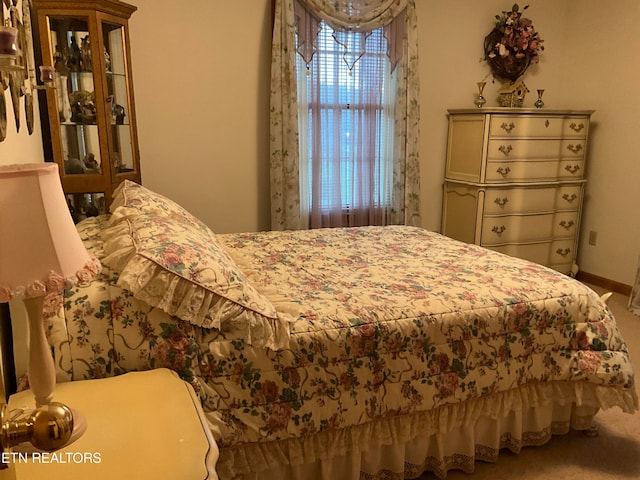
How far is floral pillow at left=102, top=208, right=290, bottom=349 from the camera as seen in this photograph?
1.45m

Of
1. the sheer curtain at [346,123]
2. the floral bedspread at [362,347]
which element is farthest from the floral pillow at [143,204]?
the sheer curtain at [346,123]

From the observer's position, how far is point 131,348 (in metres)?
1.46

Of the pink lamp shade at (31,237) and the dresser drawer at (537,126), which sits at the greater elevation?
the dresser drawer at (537,126)

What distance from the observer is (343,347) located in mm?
1666

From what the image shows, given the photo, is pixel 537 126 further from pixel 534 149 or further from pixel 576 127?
pixel 576 127

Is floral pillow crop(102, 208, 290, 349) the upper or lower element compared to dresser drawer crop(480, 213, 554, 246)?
upper

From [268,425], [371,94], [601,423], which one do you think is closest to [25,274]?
[268,425]

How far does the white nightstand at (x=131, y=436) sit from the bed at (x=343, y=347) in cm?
18

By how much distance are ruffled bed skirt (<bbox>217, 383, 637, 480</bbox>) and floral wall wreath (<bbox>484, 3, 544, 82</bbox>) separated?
2.93 m

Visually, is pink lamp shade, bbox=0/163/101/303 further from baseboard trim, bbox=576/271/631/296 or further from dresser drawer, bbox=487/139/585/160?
baseboard trim, bbox=576/271/631/296

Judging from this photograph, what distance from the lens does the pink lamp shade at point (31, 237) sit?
2.61 feet

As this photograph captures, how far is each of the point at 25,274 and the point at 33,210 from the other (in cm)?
10

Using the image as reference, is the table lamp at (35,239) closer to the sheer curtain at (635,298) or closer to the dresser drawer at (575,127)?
the sheer curtain at (635,298)

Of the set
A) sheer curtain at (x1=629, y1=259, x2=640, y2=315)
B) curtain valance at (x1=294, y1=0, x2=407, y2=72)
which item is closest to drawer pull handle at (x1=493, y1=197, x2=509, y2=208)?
sheer curtain at (x1=629, y1=259, x2=640, y2=315)
